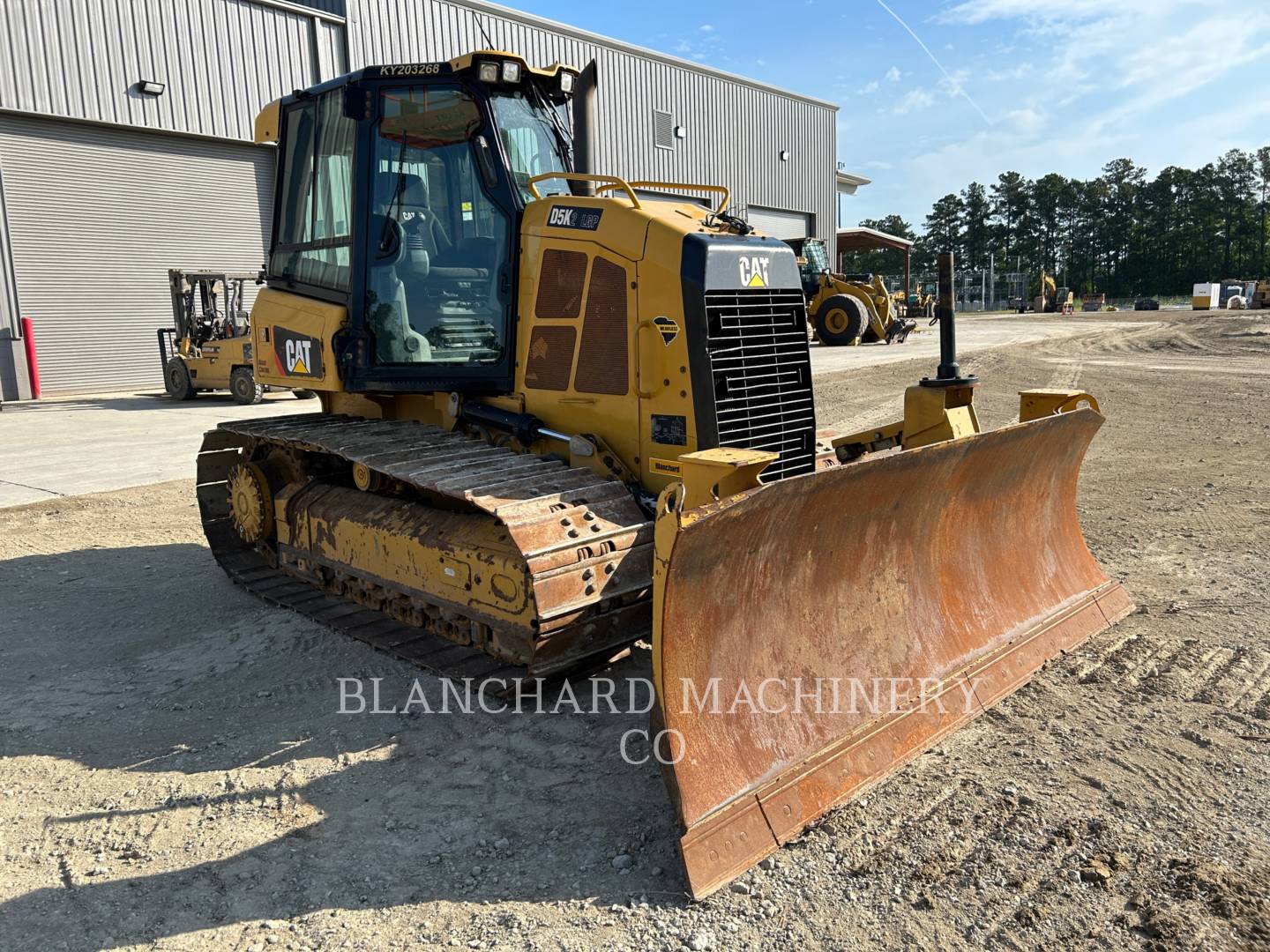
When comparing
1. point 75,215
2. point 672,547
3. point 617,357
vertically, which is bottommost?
point 672,547

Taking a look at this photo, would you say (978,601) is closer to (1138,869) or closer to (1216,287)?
(1138,869)

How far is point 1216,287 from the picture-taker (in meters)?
60.1

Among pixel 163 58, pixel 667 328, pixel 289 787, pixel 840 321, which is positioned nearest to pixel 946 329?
pixel 667 328

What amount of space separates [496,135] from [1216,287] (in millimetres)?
67005

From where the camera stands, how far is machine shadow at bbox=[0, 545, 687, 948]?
3090 millimetres

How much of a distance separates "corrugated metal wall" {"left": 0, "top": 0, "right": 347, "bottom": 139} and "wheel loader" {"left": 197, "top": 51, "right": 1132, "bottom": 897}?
47.6 ft

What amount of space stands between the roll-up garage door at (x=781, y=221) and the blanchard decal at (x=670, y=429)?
94.9 feet

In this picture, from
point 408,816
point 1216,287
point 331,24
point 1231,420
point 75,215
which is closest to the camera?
point 408,816

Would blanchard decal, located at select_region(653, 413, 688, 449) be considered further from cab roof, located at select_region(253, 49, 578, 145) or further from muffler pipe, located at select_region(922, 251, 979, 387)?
cab roof, located at select_region(253, 49, 578, 145)

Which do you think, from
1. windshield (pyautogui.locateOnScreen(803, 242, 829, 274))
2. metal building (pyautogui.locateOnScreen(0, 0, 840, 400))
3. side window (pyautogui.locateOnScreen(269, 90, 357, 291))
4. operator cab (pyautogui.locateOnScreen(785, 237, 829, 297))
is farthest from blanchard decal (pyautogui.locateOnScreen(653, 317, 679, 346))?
windshield (pyautogui.locateOnScreen(803, 242, 829, 274))

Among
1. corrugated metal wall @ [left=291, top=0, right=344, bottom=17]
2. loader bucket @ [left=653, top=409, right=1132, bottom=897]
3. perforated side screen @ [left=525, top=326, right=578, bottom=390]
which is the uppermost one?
corrugated metal wall @ [left=291, top=0, right=344, bottom=17]

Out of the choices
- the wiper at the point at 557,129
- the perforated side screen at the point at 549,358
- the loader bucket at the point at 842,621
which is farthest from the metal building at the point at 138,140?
the loader bucket at the point at 842,621

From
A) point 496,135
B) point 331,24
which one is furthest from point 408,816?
point 331,24

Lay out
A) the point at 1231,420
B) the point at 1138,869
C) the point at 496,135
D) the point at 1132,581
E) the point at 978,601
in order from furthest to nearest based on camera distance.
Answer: the point at 1231,420 < the point at 1132,581 < the point at 496,135 < the point at 978,601 < the point at 1138,869
